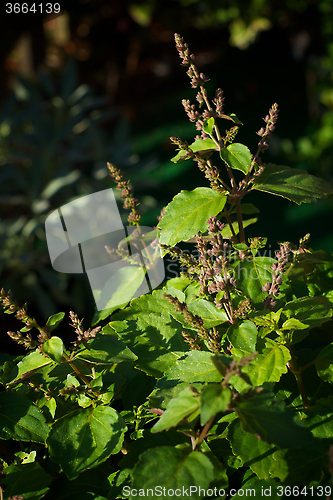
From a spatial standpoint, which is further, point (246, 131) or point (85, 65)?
point (85, 65)

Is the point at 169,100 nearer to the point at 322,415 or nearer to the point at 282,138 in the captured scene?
the point at 282,138

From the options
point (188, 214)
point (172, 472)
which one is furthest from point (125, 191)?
point (172, 472)

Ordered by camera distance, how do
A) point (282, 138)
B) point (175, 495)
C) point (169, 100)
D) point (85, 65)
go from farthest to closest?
point (85, 65) → point (169, 100) → point (282, 138) → point (175, 495)

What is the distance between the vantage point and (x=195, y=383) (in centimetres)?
62

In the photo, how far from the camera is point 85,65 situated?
5621mm

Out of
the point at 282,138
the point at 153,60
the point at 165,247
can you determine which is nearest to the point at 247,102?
the point at 282,138

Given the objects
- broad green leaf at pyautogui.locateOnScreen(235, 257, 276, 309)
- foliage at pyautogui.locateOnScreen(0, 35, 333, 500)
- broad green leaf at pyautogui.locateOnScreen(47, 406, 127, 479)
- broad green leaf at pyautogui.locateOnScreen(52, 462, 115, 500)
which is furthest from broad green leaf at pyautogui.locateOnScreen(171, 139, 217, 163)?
broad green leaf at pyautogui.locateOnScreen(52, 462, 115, 500)

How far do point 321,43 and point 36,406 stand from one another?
506 cm

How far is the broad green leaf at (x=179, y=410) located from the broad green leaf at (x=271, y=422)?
6 cm

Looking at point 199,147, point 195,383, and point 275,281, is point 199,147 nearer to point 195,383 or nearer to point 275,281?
point 275,281

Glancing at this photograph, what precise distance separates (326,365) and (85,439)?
1.33 ft

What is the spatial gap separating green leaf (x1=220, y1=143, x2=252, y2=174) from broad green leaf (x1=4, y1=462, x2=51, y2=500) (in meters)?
0.60

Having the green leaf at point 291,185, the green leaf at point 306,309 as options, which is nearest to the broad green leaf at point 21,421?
the green leaf at point 306,309

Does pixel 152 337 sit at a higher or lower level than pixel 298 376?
higher
